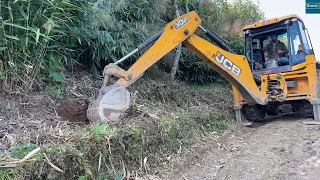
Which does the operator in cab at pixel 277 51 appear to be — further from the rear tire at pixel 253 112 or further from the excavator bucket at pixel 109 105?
the excavator bucket at pixel 109 105

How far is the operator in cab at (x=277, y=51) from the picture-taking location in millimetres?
6230

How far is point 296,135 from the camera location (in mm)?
4906

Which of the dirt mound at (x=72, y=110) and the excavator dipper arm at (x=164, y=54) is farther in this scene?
the dirt mound at (x=72, y=110)

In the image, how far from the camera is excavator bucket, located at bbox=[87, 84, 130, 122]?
142 inches

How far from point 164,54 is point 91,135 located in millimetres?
1798

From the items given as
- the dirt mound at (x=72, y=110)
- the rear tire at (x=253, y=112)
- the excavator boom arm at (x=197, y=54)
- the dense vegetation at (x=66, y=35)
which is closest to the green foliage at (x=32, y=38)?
the dense vegetation at (x=66, y=35)

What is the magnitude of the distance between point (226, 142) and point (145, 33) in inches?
88.9

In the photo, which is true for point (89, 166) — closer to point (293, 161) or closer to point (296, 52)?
point (293, 161)

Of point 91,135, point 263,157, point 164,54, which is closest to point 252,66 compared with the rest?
point 164,54

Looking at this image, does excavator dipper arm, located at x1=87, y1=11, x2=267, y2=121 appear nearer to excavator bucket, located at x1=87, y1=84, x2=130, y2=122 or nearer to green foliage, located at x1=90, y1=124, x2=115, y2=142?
excavator bucket, located at x1=87, y1=84, x2=130, y2=122

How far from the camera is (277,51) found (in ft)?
21.2

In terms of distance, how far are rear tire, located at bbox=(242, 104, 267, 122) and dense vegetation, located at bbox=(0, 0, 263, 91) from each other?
1769mm

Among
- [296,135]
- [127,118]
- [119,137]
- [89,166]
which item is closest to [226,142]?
[296,135]

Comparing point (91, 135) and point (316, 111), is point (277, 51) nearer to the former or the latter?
point (316, 111)
